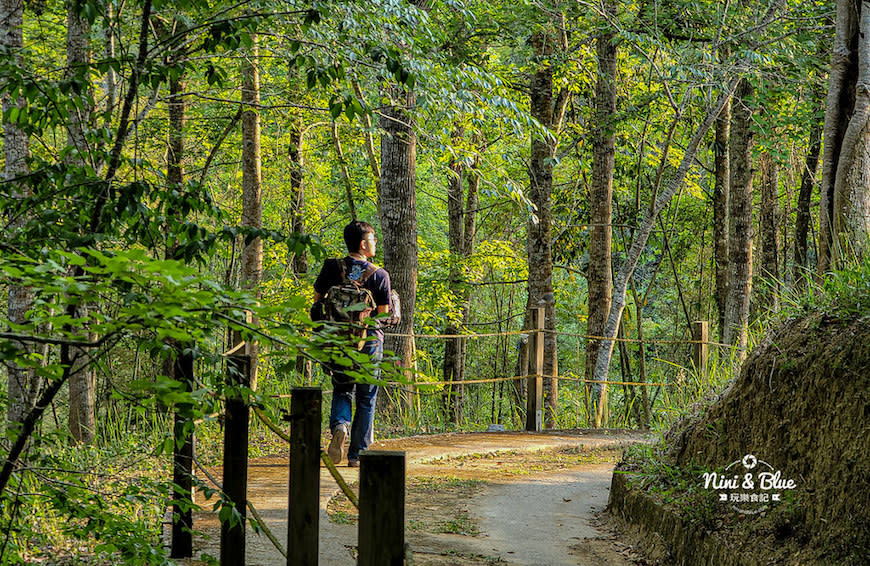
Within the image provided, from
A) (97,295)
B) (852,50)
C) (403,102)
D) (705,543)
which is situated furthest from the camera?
(403,102)

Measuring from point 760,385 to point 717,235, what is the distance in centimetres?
1239

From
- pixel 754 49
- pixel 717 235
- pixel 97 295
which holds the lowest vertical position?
pixel 97 295

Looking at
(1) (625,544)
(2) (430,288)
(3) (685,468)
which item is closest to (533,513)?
(1) (625,544)

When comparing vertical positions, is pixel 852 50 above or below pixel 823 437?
above

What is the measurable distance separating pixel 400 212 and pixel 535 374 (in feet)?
9.66

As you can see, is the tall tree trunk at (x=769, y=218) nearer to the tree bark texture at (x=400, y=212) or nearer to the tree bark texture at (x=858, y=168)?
the tree bark texture at (x=400, y=212)

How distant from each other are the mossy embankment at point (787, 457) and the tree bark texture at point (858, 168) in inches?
55.7

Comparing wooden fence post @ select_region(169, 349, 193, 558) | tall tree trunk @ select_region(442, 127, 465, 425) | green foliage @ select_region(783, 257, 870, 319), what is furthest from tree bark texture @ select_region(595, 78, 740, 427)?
wooden fence post @ select_region(169, 349, 193, 558)

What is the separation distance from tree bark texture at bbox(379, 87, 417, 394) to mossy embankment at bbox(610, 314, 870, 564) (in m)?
5.94

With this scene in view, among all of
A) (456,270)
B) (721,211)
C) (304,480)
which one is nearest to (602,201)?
(721,211)

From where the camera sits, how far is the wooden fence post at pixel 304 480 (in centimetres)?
334

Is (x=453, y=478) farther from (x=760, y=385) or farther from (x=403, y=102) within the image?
(x=403, y=102)

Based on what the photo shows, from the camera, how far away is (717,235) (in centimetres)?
1728

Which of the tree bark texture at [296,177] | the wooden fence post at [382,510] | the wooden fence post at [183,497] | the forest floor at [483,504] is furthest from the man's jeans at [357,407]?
the tree bark texture at [296,177]
